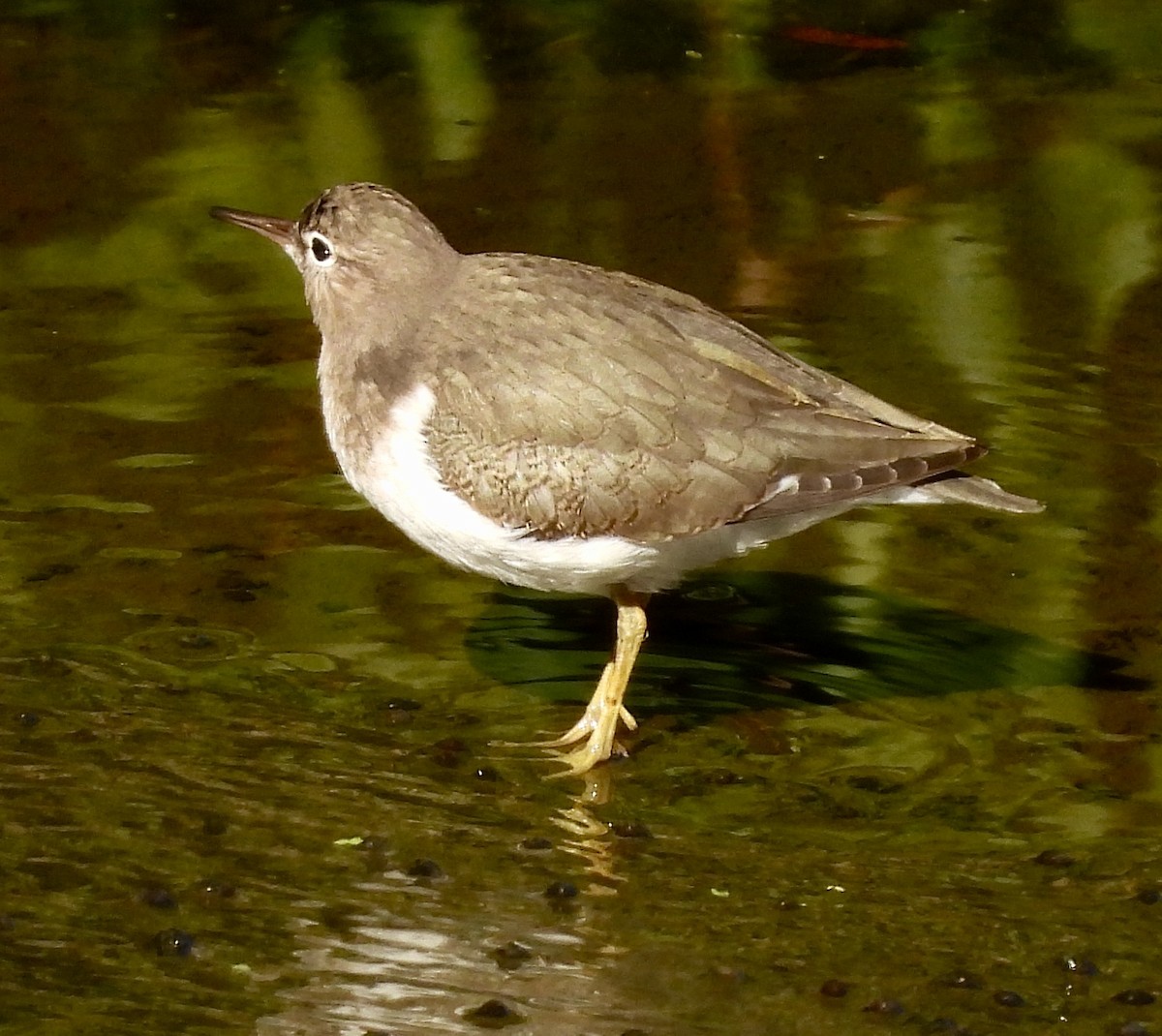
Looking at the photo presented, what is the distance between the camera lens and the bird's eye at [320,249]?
816cm

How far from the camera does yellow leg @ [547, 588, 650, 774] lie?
310 inches

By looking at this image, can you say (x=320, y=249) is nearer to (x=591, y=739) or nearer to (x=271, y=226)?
(x=271, y=226)

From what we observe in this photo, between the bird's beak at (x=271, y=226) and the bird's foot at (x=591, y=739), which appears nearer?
the bird's foot at (x=591, y=739)

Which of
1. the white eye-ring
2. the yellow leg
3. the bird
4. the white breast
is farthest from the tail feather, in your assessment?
the white eye-ring

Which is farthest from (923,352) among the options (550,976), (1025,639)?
(550,976)

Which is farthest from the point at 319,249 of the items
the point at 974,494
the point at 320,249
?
the point at 974,494

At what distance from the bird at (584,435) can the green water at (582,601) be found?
83 cm

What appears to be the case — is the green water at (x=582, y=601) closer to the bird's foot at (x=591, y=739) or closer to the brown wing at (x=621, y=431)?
the bird's foot at (x=591, y=739)

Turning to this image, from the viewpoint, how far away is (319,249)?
27.0 ft

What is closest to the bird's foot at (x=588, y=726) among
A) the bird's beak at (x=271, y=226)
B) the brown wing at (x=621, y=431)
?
the brown wing at (x=621, y=431)

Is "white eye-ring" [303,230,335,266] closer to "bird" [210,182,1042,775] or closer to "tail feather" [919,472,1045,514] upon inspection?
"bird" [210,182,1042,775]

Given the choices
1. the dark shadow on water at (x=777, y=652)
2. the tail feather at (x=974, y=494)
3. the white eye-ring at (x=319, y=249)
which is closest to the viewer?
the tail feather at (x=974, y=494)

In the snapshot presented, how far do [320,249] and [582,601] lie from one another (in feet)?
6.77

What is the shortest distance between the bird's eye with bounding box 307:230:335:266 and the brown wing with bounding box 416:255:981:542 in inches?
24.0
